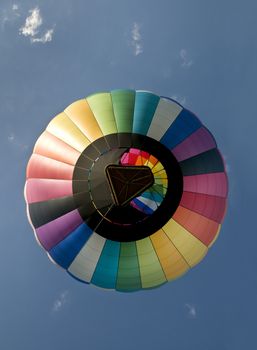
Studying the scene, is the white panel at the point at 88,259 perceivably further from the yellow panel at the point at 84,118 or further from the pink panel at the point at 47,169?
the yellow panel at the point at 84,118

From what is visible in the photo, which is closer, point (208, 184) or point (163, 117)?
point (163, 117)

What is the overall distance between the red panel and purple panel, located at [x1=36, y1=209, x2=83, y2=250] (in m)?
2.91

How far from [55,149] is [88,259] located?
11.3 feet

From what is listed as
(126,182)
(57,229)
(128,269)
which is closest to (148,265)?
(128,269)

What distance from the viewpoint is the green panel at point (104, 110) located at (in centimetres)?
1401

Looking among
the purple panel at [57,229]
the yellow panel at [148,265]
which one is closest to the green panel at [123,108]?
the purple panel at [57,229]

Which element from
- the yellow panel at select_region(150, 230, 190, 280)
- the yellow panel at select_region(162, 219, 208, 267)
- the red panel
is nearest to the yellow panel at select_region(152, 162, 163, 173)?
the red panel

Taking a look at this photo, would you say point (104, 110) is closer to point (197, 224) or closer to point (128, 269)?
point (197, 224)

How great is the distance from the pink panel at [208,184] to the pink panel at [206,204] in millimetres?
147

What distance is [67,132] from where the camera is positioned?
14.4m

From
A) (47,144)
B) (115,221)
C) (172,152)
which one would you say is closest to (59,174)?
(47,144)

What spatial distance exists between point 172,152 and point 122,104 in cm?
209

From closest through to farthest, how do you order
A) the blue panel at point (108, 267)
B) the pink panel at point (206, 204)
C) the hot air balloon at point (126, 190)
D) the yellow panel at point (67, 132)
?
the hot air balloon at point (126, 190)
the blue panel at point (108, 267)
the yellow panel at point (67, 132)
the pink panel at point (206, 204)

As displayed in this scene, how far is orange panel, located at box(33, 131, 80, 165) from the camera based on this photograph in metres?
14.0
